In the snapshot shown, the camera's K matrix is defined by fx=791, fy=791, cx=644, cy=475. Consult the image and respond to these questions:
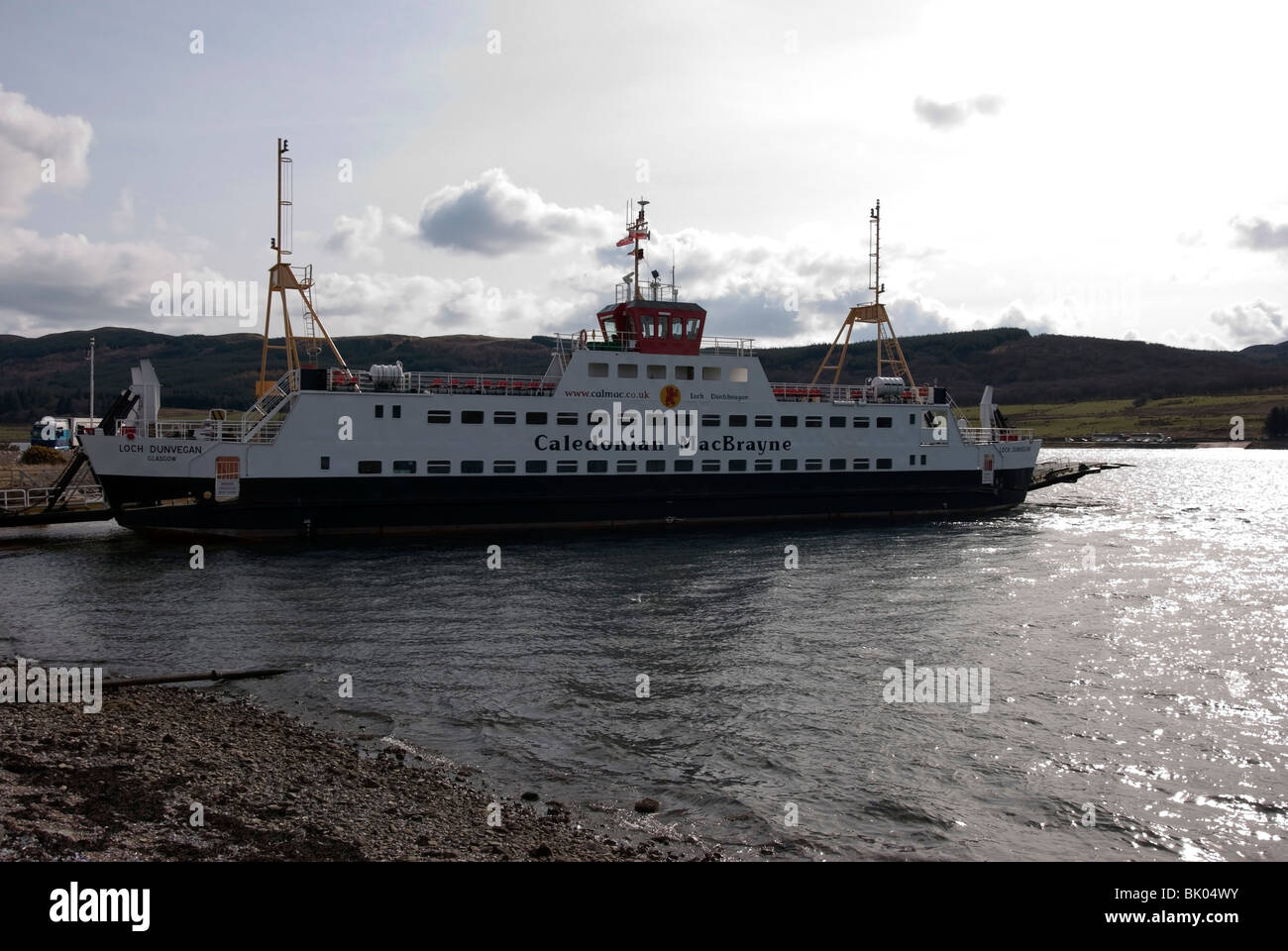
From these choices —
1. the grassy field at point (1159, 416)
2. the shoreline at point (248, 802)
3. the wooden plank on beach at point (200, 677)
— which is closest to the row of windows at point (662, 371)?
the wooden plank on beach at point (200, 677)

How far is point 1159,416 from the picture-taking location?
483 ft

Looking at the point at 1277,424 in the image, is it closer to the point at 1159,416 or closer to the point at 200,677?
the point at 1159,416

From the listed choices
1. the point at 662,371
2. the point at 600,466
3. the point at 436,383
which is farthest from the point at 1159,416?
the point at 436,383

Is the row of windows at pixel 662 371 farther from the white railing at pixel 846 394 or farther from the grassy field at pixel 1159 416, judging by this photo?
the grassy field at pixel 1159 416

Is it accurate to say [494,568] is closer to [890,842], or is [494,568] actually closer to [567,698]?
[567,698]

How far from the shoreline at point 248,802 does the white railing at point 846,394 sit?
28593 mm

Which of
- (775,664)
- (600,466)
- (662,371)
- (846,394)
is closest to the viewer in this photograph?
(775,664)

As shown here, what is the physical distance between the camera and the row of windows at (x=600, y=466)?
30.5 m

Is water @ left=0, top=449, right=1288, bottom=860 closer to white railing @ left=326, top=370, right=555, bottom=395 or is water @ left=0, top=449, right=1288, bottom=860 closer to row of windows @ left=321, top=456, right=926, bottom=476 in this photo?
row of windows @ left=321, top=456, right=926, bottom=476

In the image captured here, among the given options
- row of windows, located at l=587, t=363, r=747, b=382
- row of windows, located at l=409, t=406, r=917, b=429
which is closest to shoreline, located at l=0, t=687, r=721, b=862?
row of windows, located at l=409, t=406, r=917, b=429

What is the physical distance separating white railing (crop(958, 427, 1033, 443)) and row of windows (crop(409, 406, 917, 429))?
4.74 meters

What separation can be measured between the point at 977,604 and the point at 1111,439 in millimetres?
135200

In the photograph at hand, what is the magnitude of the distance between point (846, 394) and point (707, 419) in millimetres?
8487

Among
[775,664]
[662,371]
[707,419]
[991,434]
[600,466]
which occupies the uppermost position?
[662,371]
